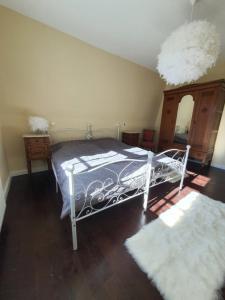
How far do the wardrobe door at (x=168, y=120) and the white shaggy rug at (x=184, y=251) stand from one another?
257 centimetres

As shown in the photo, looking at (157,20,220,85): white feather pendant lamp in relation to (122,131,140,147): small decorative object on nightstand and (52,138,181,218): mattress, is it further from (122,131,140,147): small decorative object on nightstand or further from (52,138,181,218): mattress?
(122,131,140,147): small decorative object on nightstand

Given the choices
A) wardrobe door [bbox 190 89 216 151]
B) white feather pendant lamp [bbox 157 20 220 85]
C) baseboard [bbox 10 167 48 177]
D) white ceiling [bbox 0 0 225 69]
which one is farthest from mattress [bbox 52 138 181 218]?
white ceiling [bbox 0 0 225 69]

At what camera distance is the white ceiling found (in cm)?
195

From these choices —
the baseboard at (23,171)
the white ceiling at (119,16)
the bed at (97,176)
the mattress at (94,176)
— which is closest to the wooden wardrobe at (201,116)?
the white ceiling at (119,16)

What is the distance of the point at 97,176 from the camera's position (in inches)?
65.9

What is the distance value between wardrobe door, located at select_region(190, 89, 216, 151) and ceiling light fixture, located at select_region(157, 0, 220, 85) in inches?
80.2

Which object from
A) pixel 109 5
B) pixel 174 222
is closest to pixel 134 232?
pixel 174 222

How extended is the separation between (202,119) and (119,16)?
288 centimetres

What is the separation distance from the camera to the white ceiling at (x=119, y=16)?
195cm

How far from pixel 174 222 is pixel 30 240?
1.72 m

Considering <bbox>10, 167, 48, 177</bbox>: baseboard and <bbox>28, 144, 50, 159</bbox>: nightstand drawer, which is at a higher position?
<bbox>28, 144, 50, 159</bbox>: nightstand drawer

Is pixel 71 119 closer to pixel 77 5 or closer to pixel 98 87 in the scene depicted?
pixel 98 87

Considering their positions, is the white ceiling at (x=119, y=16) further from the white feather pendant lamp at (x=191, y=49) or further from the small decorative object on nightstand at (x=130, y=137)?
the small decorative object on nightstand at (x=130, y=137)

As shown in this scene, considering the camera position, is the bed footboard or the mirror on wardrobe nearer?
the bed footboard
